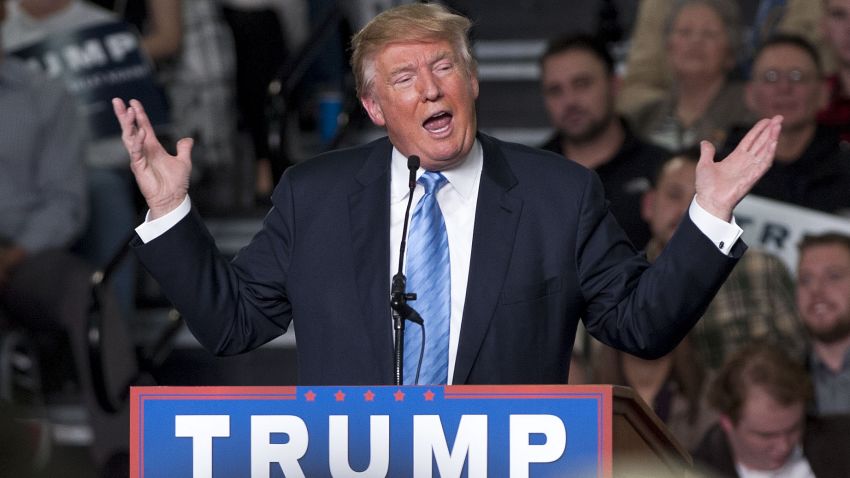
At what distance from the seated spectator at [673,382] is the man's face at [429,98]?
2.22 metres

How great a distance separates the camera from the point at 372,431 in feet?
7.45

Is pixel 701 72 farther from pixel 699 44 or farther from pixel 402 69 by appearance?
pixel 402 69

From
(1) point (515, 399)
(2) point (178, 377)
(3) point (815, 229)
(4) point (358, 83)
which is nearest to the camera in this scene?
(1) point (515, 399)

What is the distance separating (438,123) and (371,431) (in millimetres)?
576

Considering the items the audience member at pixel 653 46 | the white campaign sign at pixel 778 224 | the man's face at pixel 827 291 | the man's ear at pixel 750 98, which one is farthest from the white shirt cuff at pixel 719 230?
the audience member at pixel 653 46

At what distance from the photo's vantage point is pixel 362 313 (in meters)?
2.59

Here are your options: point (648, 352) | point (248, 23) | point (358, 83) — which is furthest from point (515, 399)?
point (248, 23)

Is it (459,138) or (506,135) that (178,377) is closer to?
(506,135)

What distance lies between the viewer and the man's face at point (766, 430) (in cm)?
445

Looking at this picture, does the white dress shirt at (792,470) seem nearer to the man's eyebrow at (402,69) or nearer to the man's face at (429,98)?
the man's face at (429,98)

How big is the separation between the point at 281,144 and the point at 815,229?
7.02ft

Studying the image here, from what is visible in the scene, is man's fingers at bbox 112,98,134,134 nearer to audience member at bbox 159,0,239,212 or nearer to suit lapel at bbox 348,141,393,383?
suit lapel at bbox 348,141,393,383

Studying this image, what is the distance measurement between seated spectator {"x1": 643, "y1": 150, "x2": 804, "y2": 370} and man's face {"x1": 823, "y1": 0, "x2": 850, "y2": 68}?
852 millimetres

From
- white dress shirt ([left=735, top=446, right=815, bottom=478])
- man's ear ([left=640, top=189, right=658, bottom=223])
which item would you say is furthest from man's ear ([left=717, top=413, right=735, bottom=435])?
man's ear ([left=640, top=189, right=658, bottom=223])
